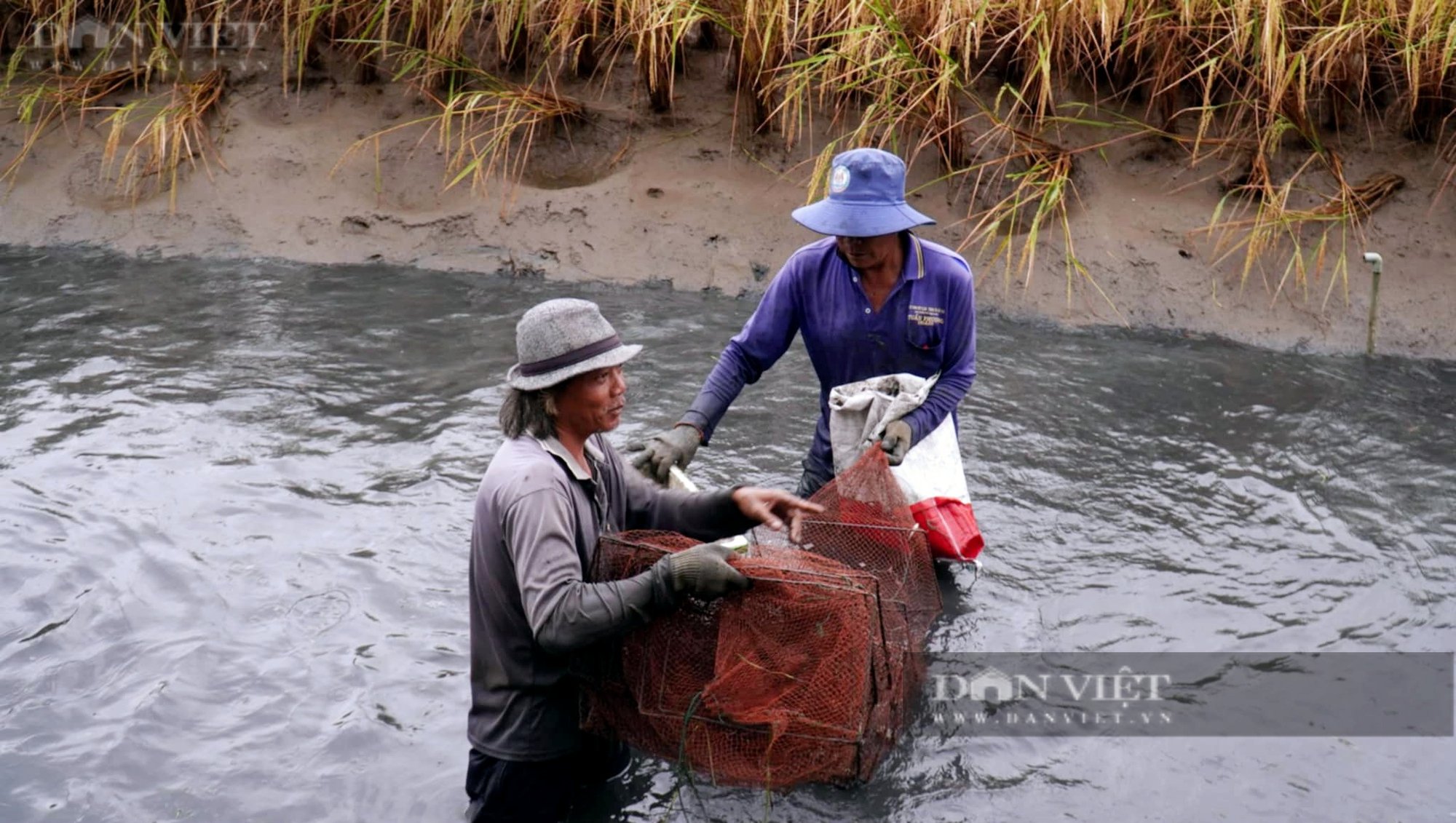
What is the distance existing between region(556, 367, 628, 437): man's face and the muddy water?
122cm

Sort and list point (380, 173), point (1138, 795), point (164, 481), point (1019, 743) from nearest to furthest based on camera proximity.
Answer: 1. point (1138, 795)
2. point (1019, 743)
3. point (164, 481)
4. point (380, 173)

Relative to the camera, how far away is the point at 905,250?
445 cm

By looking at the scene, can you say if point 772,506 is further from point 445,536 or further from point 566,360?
point 445,536

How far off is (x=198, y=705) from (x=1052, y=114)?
602 centimetres

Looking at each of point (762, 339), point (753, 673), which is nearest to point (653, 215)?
Answer: point (762, 339)

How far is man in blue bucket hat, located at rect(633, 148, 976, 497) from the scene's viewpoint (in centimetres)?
423

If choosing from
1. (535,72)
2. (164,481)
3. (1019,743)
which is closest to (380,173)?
(535,72)

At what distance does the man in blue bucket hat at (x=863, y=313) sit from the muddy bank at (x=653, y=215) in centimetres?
333

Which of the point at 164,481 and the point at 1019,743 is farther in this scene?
the point at 164,481

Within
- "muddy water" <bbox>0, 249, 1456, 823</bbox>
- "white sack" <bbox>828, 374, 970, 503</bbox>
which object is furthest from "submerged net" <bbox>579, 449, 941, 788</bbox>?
"white sack" <bbox>828, 374, 970, 503</bbox>

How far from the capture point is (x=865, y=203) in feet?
13.9

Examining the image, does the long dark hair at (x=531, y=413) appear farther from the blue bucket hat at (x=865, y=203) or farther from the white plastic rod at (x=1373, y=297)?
the white plastic rod at (x=1373, y=297)

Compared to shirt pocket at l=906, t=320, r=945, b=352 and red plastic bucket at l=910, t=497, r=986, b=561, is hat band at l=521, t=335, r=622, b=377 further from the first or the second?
red plastic bucket at l=910, t=497, r=986, b=561

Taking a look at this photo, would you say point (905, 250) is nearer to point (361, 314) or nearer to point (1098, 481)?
point (1098, 481)
